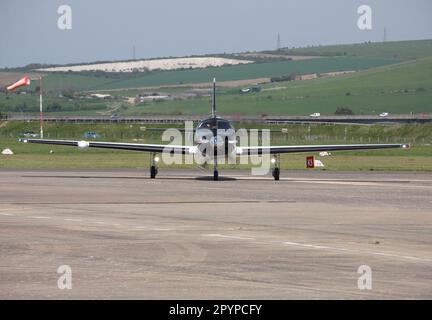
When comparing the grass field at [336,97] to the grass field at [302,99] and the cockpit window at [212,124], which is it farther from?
the cockpit window at [212,124]

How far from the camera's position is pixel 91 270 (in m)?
15.7

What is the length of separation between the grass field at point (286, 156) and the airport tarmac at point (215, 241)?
65.7 ft

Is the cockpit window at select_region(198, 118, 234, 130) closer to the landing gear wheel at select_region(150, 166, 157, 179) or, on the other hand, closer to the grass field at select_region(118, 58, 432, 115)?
the landing gear wheel at select_region(150, 166, 157, 179)

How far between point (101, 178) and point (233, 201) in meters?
13.7

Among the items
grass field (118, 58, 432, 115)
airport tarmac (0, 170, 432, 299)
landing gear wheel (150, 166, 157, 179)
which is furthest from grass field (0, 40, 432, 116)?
airport tarmac (0, 170, 432, 299)

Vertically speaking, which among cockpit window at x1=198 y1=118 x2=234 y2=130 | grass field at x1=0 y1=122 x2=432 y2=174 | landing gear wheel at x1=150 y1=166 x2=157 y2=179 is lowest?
grass field at x1=0 y1=122 x2=432 y2=174

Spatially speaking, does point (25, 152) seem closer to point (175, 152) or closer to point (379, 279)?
point (175, 152)

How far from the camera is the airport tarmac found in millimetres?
14273

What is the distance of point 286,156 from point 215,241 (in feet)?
162

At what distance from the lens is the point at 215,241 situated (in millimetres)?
19812

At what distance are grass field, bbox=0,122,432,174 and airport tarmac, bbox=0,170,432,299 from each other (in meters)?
20.0

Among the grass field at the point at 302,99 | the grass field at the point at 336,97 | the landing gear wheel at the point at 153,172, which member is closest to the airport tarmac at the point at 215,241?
the landing gear wheel at the point at 153,172
